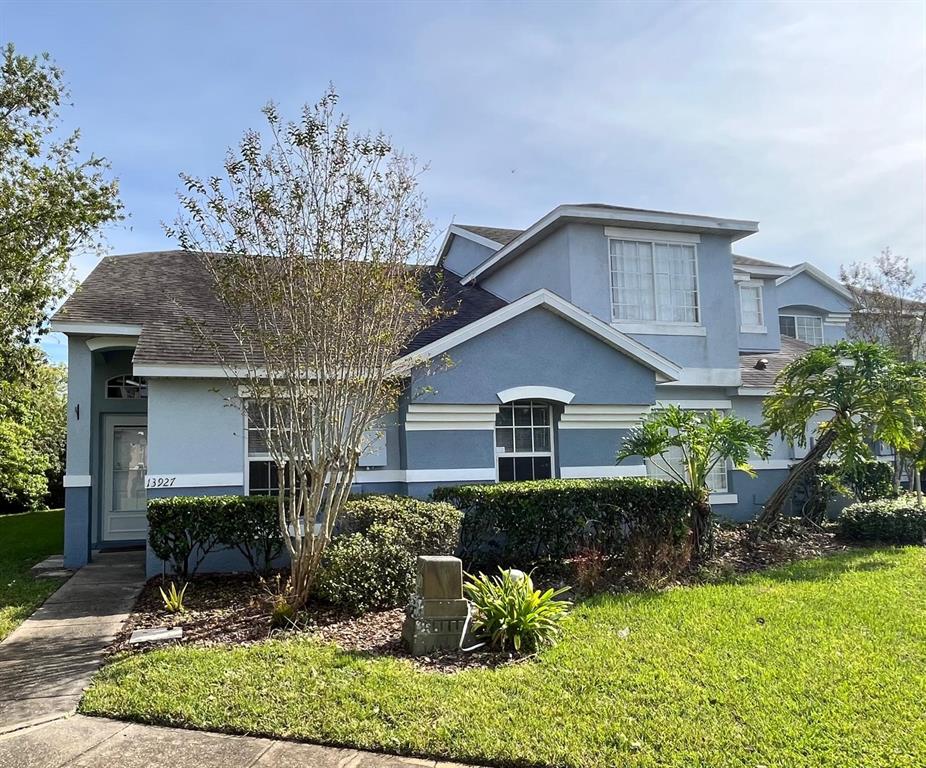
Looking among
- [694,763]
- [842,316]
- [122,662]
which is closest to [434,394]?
[122,662]

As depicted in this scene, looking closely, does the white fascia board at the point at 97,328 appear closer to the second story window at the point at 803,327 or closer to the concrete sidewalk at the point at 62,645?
the concrete sidewalk at the point at 62,645

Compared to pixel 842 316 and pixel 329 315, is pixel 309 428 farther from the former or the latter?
pixel 842 316

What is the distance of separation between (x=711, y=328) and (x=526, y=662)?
10758 mm

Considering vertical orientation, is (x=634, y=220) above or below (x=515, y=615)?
above

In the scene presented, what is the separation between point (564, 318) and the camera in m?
12.8

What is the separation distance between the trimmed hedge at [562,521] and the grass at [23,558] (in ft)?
18.6

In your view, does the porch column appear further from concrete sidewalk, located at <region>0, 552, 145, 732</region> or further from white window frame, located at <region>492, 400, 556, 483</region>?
white window frame, located at <region>492, 400, 556, 483</region>

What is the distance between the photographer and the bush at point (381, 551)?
8.38 meters

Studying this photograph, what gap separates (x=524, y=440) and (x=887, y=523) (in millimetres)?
6324

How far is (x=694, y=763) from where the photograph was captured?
4.78 metres

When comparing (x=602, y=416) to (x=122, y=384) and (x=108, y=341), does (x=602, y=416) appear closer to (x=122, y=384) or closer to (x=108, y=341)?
(x=108, y=341)

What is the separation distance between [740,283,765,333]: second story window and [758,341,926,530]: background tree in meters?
6.04

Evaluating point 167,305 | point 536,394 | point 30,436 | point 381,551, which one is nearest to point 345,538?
point 381,551

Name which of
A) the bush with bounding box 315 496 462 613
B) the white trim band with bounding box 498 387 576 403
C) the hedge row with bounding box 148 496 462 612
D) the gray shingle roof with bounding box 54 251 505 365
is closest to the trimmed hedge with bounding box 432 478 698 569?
the hedge row with bounding box 148 496 462 612
